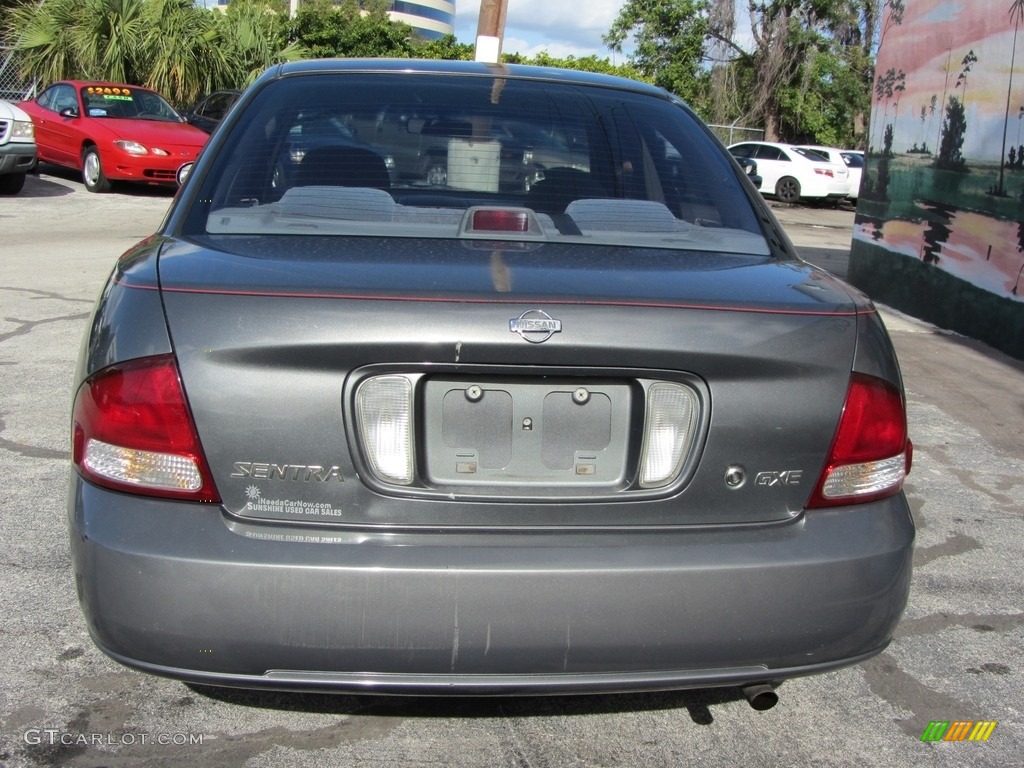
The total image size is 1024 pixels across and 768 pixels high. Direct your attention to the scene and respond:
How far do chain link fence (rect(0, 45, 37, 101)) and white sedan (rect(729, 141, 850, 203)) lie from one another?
1495 centimetres

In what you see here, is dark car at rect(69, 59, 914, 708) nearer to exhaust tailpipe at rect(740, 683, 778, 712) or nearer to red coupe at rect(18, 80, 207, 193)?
exhaust tailpipe at rect(740, 683, 778, 712)

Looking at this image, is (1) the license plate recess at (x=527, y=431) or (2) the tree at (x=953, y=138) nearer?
(1) the license plate recess at (x=527, y=431)

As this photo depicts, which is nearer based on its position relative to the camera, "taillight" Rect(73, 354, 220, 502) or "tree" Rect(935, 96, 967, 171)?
"taillight" Rect(73, 354, 220, 502)

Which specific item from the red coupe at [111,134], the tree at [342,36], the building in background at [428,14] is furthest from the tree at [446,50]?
the building in background at [428,14]

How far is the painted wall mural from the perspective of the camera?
814 centimetres

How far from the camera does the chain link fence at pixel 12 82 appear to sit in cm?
2147

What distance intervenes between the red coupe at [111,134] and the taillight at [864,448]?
13859mm

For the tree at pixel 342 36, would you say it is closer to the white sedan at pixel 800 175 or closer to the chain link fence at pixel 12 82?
the chain link fence at pixel 12 82

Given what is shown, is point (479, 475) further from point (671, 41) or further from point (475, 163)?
point (671, 41)

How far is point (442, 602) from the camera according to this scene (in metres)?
2.10

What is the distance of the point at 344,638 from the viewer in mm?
Result: 2115

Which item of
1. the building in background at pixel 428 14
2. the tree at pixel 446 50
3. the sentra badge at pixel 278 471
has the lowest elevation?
the sentra badge at pixel 278 471

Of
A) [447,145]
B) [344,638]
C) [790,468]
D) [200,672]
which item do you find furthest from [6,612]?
[790,468]

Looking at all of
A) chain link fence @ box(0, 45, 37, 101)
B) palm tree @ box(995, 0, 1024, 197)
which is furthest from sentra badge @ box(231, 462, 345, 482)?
chain link fence @ box(0, 45, 37, 101)
